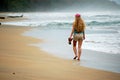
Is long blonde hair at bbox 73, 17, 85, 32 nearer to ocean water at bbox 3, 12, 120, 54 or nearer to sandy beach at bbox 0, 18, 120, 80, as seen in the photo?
sandy beach at bbox 0, 18, 120, 80

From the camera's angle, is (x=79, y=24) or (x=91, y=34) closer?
(x=79, y=24)

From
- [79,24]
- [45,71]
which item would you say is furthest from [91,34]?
[45,71]

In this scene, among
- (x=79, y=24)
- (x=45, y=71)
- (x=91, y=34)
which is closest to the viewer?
(x=45, y=71)

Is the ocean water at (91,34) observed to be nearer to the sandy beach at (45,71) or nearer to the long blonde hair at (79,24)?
the long blonde hair at (79,24)

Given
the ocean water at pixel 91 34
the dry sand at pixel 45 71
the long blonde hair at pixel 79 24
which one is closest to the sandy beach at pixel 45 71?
the dry sand at pixel 45 71

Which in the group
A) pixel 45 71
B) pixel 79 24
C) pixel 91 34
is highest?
pixel 79 24

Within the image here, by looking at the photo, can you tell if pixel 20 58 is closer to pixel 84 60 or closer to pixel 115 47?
pixel 84 60

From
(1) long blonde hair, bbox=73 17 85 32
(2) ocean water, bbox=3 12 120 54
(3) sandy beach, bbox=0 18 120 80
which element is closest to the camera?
(3) sandy beach, bbox=0 18 120 80

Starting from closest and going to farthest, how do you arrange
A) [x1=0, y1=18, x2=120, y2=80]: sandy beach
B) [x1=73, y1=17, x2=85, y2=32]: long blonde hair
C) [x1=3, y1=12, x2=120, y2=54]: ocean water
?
[x1=0, y1=18, x2=120, y2=80]: sandy beach
[x1=73, y1=17, x2=85, y2=32]: long blonde hair
[x1=3, y1=12, x2=120, y2=54]: ocean water

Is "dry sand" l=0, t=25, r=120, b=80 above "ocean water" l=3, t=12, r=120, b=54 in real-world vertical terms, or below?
above

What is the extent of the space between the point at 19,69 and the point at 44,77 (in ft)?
3.10

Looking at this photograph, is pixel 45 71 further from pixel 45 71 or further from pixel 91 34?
pixel 91 34

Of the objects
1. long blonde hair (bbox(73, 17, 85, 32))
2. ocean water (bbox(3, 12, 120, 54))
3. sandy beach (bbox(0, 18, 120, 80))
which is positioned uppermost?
long blonde hair (bbox(73, 17, 85, 32))

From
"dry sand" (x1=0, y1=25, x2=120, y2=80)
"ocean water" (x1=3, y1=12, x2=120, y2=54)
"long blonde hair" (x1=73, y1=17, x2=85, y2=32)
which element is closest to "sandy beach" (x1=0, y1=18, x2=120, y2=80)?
"dry sand" (x1=0, y1=25, x2=120, y2=80)
